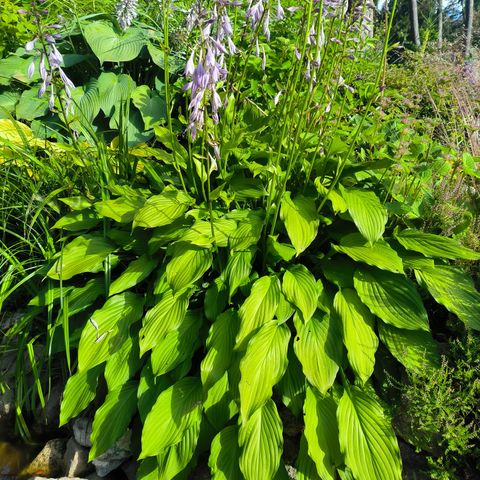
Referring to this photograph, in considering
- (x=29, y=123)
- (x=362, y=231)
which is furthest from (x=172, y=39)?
(x=362, y=231)

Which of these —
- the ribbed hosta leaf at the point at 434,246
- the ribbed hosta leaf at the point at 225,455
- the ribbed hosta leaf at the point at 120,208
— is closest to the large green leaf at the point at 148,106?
the ribbed hosta leaf at the point at 120,208

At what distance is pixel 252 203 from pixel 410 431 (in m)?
1.56

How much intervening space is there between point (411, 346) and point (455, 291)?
393 millimetres

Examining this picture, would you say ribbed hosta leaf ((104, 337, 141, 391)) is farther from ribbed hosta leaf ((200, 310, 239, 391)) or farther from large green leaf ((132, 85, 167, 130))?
large green leaf ((132, 85, 167, 130))

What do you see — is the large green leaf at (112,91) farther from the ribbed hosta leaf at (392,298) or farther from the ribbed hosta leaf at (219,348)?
the ribbed hosta leaf at (392,298)

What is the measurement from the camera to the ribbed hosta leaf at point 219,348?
219cm

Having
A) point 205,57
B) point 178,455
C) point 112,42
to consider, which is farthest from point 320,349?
point 112,42

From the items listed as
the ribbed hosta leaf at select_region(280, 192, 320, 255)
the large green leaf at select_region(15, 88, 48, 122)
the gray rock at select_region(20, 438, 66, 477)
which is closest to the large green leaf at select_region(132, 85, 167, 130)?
the large green leaf at select_region(15, 88, 48, 122)

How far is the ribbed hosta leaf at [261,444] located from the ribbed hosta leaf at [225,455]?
87 millimetres

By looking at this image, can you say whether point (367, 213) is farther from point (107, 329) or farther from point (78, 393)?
point (78, 393)

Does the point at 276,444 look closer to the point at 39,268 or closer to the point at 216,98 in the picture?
the point at 216,98

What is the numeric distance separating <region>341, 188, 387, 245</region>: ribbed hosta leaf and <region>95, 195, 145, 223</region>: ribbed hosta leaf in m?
1.21

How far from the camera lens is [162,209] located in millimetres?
2590

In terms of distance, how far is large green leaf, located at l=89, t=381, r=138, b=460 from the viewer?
90.1 inches
